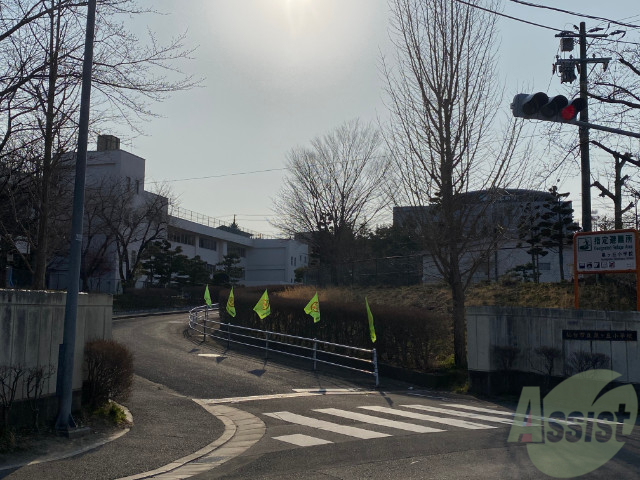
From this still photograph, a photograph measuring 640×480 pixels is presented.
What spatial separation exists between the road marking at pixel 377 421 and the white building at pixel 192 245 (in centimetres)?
844

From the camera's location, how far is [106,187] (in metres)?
47.8

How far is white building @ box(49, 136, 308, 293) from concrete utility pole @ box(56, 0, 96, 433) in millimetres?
5348

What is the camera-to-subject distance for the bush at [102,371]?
426 inches

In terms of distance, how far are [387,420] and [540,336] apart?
6.35 metres

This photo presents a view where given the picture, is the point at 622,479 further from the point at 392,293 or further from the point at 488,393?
the point at 392,293

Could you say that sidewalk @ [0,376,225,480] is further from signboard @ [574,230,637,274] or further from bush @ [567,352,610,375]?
signboard @ [574,230,637,274]

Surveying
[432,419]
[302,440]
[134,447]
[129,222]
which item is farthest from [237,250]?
[134,447]

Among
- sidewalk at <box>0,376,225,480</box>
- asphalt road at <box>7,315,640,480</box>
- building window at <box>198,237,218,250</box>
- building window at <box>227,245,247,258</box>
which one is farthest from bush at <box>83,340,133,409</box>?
building window at <box>227,245,247,258</box>

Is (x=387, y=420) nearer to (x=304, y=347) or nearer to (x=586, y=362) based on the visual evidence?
(x=586, y=362)

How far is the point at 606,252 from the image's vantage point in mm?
16312

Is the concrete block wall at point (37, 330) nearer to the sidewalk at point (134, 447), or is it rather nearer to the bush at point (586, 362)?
the sidewalk at point (134, 447)

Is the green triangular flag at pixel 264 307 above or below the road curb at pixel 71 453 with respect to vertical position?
above

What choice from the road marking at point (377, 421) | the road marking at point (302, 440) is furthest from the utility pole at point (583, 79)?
the road marking at point (302, 440)

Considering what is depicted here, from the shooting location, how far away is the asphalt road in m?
7.84
